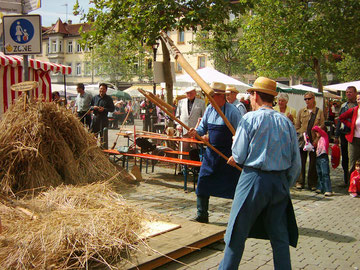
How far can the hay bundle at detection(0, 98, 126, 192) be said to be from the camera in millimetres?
6719

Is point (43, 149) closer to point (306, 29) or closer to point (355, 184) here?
point (355, 184)

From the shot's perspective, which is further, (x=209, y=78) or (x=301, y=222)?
(x=209, y=78)

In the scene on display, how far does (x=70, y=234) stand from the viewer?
400 cm

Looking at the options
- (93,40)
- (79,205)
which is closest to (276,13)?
(93,40)

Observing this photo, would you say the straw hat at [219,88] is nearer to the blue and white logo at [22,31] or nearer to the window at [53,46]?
the blue and white logo at [22,31]

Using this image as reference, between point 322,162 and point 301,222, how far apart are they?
8.27 feet

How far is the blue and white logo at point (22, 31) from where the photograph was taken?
23.5 ft

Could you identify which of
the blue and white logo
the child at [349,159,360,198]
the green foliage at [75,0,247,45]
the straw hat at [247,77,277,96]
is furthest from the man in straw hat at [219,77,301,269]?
the green foliage at [75,0,247,45]

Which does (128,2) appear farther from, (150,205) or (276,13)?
(276,13)

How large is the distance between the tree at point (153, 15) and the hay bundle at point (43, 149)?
3237 mm

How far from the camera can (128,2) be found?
1044 centimetres

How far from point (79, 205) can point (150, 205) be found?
1845mm

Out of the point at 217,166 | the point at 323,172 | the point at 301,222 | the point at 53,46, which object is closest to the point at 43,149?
the point at 217,166

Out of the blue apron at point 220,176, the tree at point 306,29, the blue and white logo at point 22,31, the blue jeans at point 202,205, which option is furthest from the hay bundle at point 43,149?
the tree at point 306,29
